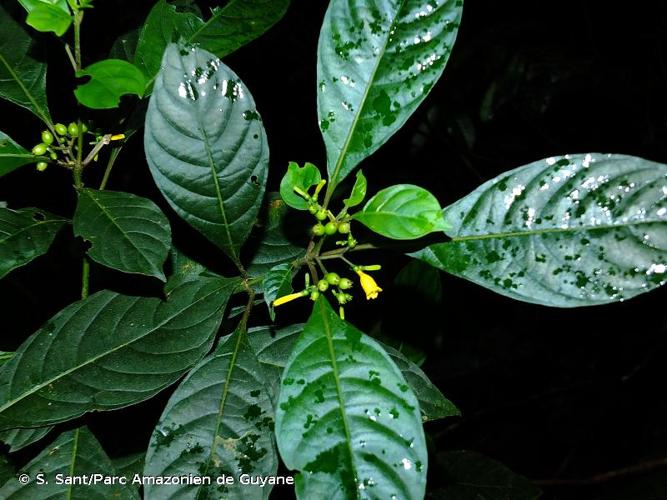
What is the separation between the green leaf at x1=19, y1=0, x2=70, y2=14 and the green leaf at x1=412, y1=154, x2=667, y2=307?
0.73m

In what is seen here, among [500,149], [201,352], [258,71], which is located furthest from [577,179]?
[500,149]

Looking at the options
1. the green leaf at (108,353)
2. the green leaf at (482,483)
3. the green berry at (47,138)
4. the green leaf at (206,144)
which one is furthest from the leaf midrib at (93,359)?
the green leaf at (482,483)

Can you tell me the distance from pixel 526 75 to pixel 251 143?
1955 millimetres

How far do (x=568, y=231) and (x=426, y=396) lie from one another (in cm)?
43

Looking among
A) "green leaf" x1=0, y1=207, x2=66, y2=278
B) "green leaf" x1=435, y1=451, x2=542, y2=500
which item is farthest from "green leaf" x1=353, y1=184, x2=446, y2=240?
"green leaf" x1=435, y1=451, x2=542, y2=500

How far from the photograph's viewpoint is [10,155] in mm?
1017

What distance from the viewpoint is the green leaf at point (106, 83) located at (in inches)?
35.9

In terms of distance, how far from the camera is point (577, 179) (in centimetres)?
94

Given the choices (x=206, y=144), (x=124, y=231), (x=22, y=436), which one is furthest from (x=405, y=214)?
(x=22, y=436)

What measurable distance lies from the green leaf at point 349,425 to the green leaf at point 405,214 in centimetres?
20

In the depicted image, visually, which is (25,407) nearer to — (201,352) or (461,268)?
(201,352)

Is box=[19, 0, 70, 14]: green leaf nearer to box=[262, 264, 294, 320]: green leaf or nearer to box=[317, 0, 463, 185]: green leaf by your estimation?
box=[317, 0, 463, 185]: green leaf

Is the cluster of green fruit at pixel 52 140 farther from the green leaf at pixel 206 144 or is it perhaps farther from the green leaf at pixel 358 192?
the green leaf at pixel 358 192

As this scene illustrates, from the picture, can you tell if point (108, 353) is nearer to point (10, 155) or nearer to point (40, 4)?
point (10, 155)
